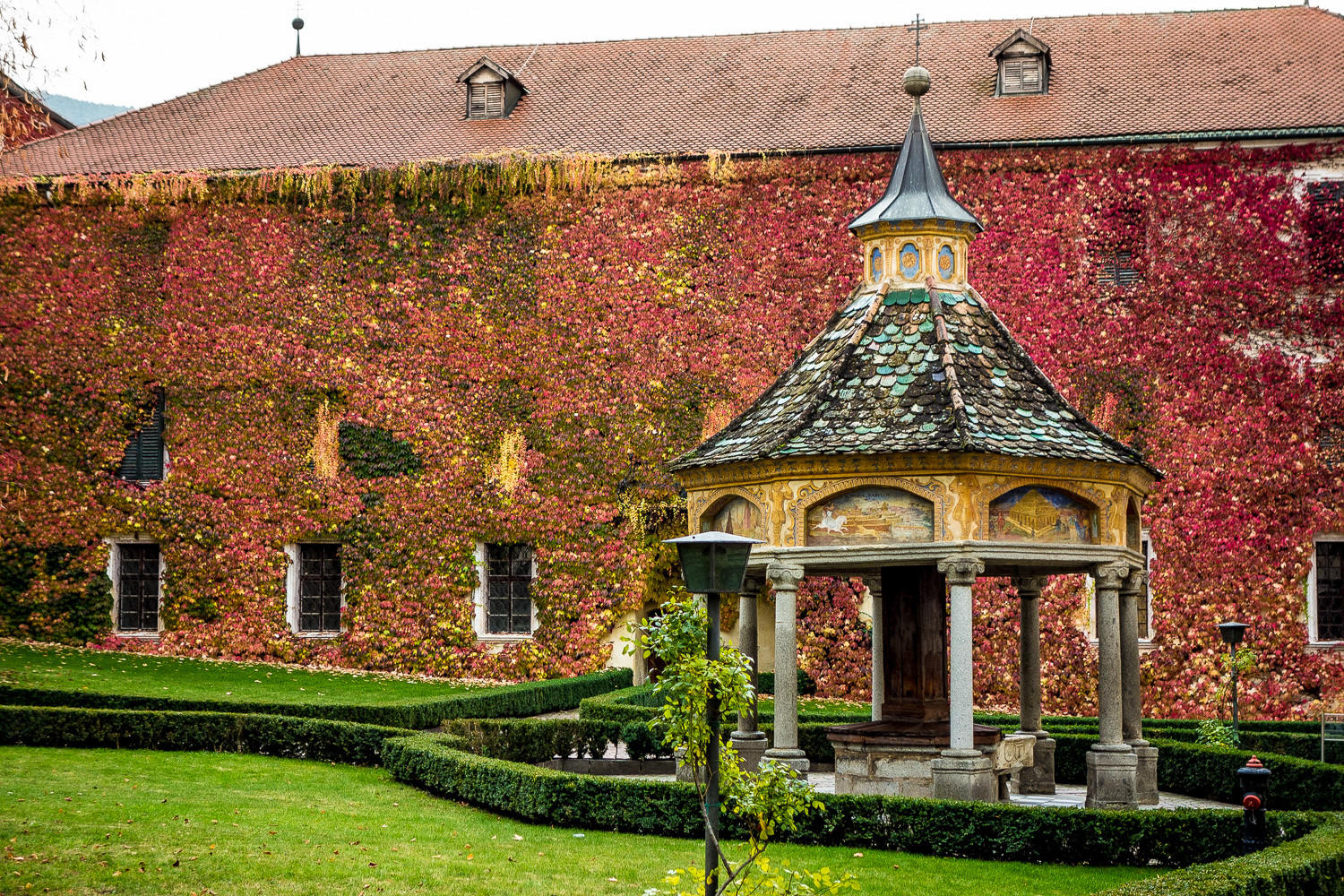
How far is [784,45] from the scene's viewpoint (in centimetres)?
3394

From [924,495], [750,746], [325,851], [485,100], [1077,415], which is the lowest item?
[325,851]

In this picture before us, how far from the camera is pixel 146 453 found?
30.6 metres

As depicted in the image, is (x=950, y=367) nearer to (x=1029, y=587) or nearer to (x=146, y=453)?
(x=1029, y=587)

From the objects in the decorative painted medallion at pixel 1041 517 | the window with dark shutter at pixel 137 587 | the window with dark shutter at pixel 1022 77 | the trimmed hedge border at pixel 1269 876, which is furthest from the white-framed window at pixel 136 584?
the trimmed hedge border at pixel 1269 876

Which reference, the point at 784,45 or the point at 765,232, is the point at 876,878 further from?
the point at 784,45

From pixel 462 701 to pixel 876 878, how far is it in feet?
37.0

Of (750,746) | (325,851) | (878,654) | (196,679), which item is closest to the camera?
(325,851)

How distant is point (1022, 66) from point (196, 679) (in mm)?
20777

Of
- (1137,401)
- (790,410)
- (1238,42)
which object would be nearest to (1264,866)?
(790,410)

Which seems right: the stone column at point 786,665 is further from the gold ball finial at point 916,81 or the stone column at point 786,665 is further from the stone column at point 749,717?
the gold ball finial at point 916,81

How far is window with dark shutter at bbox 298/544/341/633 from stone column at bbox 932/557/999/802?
Result: 61.9ft

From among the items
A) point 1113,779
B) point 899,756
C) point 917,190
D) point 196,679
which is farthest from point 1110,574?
point 196,679

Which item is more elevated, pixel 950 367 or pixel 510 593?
pixel 950 367

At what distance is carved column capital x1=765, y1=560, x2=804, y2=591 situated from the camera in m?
14.5
